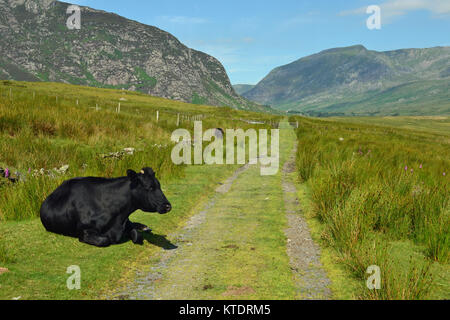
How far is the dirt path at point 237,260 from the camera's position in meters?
5.12

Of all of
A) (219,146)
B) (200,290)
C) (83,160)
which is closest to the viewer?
(200,290)

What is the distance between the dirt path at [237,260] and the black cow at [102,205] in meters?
0.99

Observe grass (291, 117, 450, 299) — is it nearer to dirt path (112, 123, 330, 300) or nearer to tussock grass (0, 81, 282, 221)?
dirt path (112, 123, 330, 300)

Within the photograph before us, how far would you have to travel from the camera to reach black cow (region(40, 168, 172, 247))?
246 inches

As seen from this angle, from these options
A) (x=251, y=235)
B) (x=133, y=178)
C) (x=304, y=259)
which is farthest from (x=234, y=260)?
(x=133, y=178)

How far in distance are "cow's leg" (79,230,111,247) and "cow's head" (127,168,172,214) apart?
88 cm

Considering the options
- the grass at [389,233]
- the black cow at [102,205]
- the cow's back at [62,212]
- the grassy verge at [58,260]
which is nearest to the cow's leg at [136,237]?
the black cow at [102,205]

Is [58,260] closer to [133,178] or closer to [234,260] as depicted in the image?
[133,178]

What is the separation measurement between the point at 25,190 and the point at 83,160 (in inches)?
209

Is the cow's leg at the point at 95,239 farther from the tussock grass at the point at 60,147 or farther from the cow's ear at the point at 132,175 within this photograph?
the tussock grass at the point at 60,147

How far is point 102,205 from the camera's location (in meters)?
6.30
